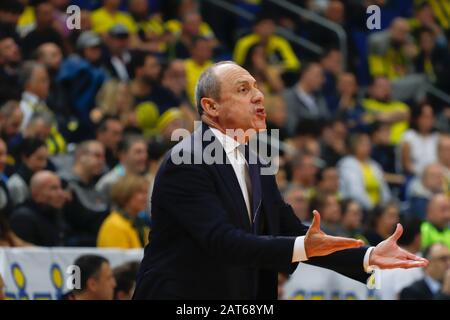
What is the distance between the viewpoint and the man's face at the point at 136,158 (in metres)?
10.1

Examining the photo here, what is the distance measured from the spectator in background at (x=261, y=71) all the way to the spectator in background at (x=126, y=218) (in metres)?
4.70

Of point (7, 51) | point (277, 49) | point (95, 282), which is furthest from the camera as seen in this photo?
point (277, 49)

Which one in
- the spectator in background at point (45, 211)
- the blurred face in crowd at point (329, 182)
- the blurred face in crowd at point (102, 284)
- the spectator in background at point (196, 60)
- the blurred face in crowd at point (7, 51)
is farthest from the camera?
the spectator in background at point (196, 60)

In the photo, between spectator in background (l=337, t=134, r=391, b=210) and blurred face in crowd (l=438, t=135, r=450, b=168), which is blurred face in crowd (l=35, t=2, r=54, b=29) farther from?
blurred face in crowd (l=438, t=135, r=450, b=168)

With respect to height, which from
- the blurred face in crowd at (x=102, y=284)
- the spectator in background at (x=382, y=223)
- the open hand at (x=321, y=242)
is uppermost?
the open hand at (x=321, y=242)

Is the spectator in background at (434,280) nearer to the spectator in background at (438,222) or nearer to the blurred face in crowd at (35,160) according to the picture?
the spectator in background at (438,222)

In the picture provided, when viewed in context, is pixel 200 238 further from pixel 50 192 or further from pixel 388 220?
pixel 388 220

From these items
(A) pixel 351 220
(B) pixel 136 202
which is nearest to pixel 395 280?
(A) pixel 351 220

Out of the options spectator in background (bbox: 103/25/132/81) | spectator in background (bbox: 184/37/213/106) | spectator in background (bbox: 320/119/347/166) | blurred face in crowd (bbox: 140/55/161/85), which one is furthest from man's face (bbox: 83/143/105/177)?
spectator in background (bbox: 320/119/347/166)

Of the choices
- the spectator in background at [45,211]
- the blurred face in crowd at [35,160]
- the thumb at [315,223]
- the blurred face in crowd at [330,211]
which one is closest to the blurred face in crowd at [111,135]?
the blurred face in crowd at [35,160]

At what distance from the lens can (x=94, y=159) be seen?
9773mm

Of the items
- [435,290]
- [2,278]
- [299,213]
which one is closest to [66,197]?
[2,278]

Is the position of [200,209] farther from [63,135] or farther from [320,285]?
[63,135]

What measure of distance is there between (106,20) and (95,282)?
21.4 ft
